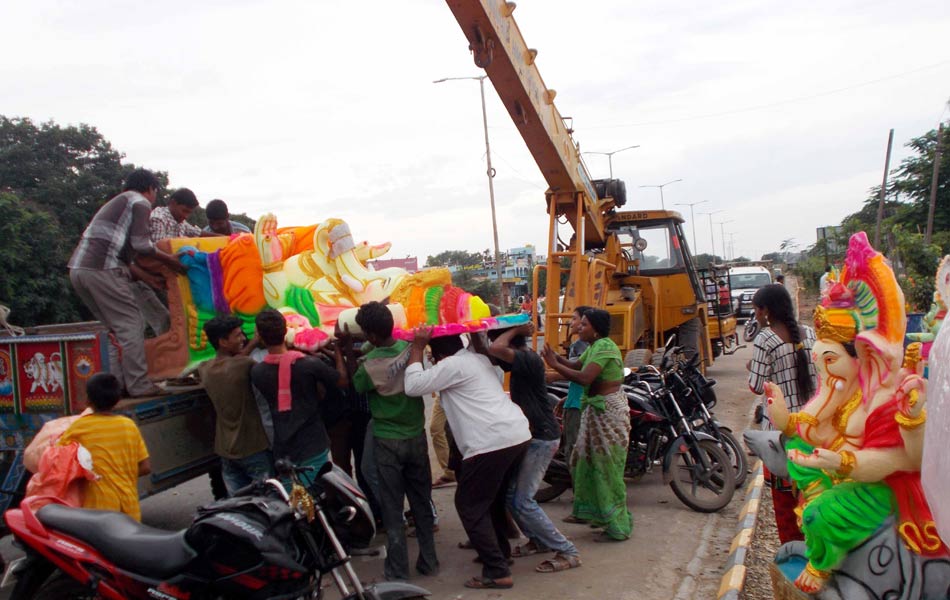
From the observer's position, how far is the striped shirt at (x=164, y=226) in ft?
19.1

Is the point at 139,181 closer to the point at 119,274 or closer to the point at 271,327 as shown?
the point at 119,274

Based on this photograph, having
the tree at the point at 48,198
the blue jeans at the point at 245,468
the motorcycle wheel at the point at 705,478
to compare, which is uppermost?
the tree at the point at 48,198

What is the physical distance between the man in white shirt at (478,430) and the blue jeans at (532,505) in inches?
11.6

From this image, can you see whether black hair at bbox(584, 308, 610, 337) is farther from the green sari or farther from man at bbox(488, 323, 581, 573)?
man at bbox(488, 323, 581, 573)

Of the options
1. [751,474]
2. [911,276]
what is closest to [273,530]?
[751,474]

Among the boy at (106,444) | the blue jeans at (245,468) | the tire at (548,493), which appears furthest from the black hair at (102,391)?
the tire at (548,493)

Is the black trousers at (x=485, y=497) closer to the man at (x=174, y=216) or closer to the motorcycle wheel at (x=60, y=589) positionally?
the motorcycle wheel at (x=60, y=589)

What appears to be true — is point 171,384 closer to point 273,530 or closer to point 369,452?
point 369,452

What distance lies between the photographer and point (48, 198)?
20688 mm

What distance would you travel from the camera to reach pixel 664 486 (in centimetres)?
712

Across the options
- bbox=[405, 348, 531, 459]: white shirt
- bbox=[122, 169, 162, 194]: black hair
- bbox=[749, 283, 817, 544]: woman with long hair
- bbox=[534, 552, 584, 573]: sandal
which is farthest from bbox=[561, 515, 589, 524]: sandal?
bbox=[122, 169, 162, 194]: black hair

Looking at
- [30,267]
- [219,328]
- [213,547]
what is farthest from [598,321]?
[30,267]

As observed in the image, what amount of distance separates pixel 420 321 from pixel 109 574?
2.42m

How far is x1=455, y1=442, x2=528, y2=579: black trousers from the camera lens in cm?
470
